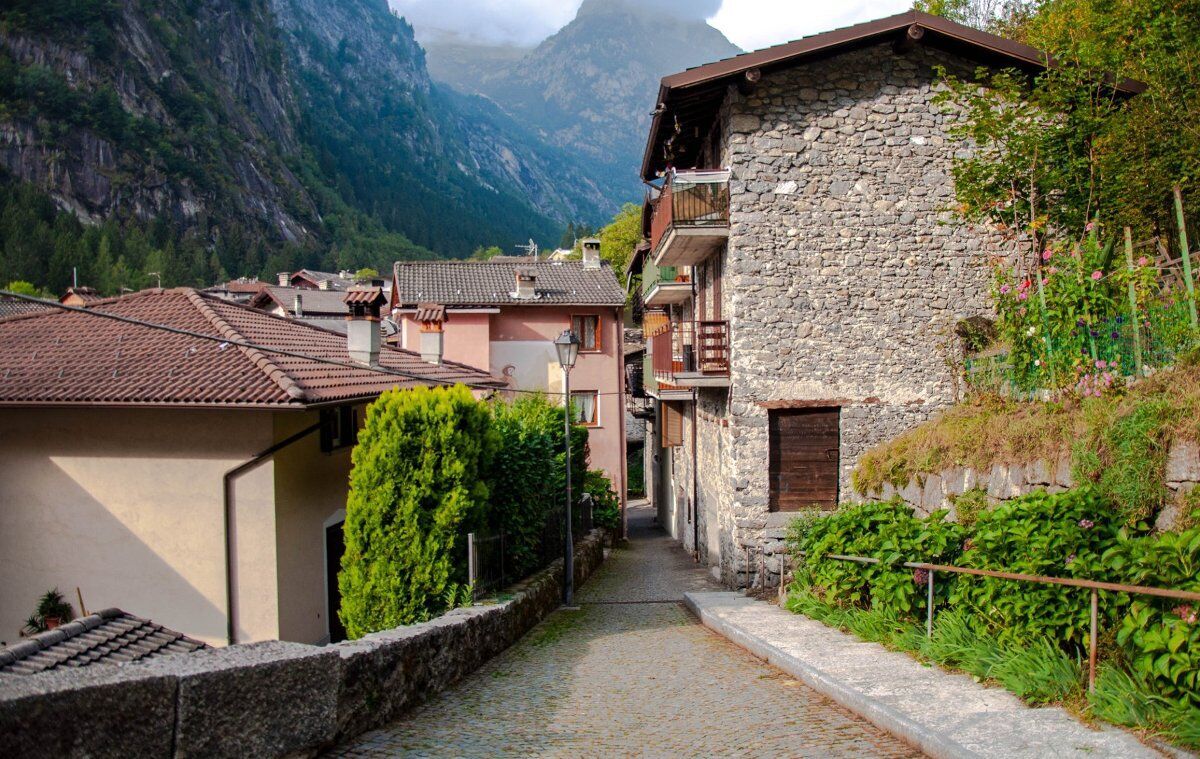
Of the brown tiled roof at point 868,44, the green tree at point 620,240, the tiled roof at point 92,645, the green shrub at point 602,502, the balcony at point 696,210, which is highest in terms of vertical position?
the green tree at point 620,240

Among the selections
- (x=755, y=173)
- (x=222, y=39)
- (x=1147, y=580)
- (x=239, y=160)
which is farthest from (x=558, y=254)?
(x=222, y=39)

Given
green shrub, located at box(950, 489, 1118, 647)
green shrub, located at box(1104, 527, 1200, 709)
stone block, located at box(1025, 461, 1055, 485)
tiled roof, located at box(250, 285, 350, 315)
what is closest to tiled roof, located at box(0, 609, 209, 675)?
green shrub, located at box(950, 489, 1118, 647)

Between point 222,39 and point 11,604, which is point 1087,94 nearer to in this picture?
point 11,604

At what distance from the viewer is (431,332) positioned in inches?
762

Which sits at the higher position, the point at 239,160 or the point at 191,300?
the point at 239,160

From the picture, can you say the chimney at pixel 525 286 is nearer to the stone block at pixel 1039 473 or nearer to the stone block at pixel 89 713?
the stone block at pixel 1039 473

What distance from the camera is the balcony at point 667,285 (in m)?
22.2

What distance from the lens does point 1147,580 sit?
5.68 metres

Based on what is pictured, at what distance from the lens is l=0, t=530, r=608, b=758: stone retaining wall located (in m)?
3.94

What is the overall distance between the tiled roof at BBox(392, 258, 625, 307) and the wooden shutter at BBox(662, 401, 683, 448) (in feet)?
23.5

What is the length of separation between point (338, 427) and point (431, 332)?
20.5 ft

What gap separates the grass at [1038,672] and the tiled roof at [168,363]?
6.68m

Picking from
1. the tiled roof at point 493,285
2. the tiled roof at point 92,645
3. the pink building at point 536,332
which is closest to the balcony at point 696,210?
the tiled roof at point 92,645

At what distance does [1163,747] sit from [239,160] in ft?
435
